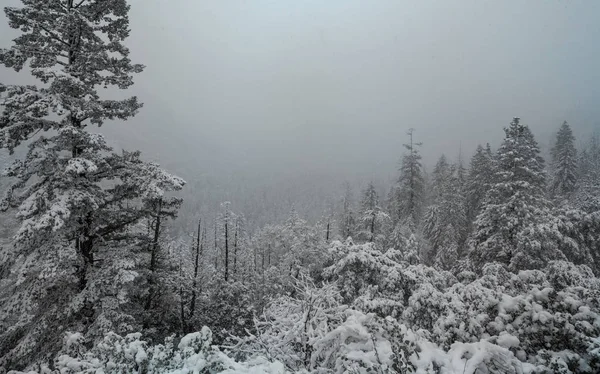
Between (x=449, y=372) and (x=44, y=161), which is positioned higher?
(x=44, y=161)

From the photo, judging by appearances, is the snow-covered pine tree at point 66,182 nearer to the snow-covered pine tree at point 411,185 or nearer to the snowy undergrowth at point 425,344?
the snowy undergrowth at point 425,344

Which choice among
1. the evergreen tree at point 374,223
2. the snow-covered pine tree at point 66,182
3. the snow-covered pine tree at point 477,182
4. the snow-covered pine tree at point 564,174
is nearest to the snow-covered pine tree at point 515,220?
the evergreen tree at point 374,223

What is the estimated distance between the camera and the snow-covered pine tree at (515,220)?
15.5 meters

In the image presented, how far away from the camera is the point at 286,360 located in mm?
5281

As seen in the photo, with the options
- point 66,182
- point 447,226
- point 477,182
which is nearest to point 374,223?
point 447,226

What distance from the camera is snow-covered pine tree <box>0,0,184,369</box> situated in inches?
272

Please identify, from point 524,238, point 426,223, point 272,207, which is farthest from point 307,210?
point 524,238

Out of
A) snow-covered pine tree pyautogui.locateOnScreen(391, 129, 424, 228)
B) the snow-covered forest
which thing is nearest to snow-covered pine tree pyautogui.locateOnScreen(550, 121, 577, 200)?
snow-covered pine tree pyautogui.locateOnScreen(391, 129, 424, 228)

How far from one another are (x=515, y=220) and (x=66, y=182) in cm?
1960

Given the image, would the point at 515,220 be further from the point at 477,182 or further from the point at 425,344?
the point at 477,182

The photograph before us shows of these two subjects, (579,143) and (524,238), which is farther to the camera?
(579,143)

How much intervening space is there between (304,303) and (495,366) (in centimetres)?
342

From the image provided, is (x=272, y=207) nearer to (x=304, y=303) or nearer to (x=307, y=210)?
(x=307, y=210)

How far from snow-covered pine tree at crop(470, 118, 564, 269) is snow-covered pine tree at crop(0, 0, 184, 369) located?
55.7 feet
